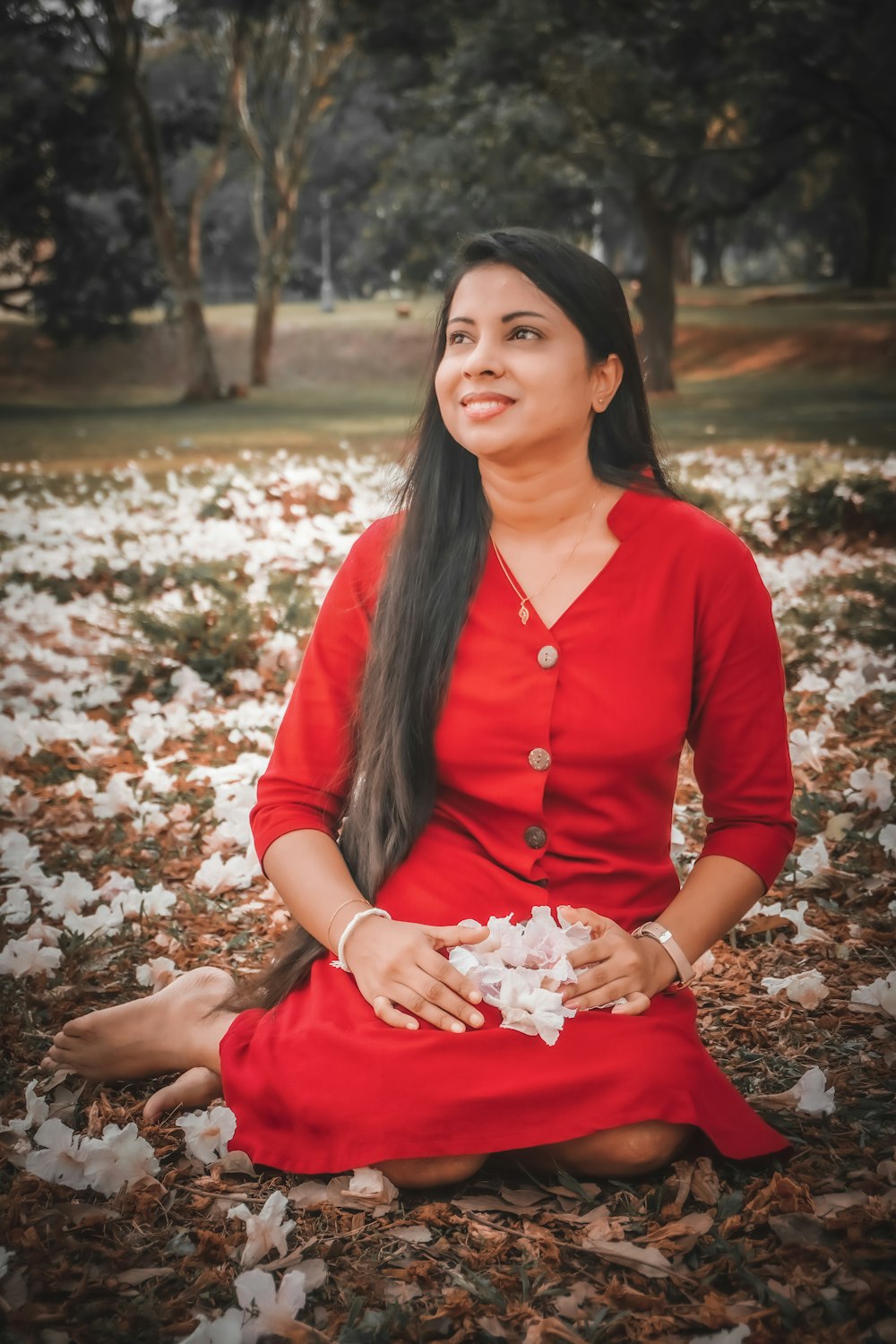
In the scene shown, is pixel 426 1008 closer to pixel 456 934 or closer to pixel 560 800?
pixel 456 934

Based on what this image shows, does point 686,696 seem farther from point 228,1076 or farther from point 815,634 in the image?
point 815,634

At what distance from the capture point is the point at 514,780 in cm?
194

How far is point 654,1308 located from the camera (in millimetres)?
1609

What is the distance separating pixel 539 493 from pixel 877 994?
1.24 m

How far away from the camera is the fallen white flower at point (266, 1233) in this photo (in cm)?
172

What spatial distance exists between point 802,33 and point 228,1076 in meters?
6.85

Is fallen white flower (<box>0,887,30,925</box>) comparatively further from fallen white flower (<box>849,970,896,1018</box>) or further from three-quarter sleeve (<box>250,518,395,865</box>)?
fallen white flower (<box>849,970,896,1018</box>)

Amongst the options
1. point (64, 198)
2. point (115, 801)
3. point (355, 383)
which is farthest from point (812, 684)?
point (355, 383)

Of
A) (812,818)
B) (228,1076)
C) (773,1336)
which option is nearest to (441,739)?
(228,1076)

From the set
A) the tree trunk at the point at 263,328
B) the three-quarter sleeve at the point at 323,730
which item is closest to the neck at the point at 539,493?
the three-quarter sleeve at the point at 323,730

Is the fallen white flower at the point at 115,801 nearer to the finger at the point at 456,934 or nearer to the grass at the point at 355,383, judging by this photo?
the finger at the point at 456,934

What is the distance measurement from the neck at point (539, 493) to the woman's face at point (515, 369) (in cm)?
8

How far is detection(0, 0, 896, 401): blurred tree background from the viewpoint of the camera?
272 inches

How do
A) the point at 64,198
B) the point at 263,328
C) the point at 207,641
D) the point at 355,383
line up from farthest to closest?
the point at 355,383 → the point at 263,328 → the point at 64,198 → the point at 207,641
